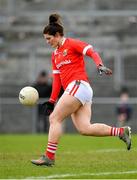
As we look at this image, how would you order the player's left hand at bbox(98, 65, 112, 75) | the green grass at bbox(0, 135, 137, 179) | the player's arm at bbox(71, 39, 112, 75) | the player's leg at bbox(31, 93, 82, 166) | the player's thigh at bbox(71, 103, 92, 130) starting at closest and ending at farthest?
the green grass at bbox(0, 135, 137, 179), the player's left hand at bbox(98, 65, 112, 75), the player's arm at bbox(71, 39, 112, 75), the player's leg at bbox(31, 93, 82, 166), the player's thigh at bbox(71, 103, 92, 130)

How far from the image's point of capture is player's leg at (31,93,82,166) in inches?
433

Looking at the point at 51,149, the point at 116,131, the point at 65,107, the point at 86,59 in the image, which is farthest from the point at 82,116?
the point at 86,59

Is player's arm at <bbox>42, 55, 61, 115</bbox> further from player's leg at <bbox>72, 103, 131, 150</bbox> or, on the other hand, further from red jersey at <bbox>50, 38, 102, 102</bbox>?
player's leg at <bbox>72, 103, 131, 150</bbox>

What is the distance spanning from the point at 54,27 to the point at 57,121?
142 centimetres

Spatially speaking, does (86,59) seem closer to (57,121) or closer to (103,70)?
(57,121)

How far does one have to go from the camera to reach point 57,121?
1105 centimetres

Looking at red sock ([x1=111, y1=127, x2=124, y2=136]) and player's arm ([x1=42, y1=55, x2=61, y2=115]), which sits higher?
player's arm ([x1=42, y1=55, x2=61, y2=115])

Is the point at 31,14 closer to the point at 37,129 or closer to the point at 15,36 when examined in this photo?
the point at 15,36

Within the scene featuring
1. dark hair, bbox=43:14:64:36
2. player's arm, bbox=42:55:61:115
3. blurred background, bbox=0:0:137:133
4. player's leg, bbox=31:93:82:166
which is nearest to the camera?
player's leg, bbox=31:93:82:166

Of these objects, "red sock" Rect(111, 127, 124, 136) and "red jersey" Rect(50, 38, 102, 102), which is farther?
"red sock" Rect(111, 127, 124, 136)

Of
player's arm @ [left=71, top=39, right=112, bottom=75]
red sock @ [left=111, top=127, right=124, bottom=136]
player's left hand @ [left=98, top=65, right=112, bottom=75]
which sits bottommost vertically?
red sock @ [left=111, top=127, right=124, bottom=136]

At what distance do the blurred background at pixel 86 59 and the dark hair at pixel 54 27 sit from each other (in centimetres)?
1277

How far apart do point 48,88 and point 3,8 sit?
6.40 metres

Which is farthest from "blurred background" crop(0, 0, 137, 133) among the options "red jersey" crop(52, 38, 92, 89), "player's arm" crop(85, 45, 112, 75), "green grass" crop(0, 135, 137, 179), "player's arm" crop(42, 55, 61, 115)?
"player's arm" crop(85, 45, 112, 75)
